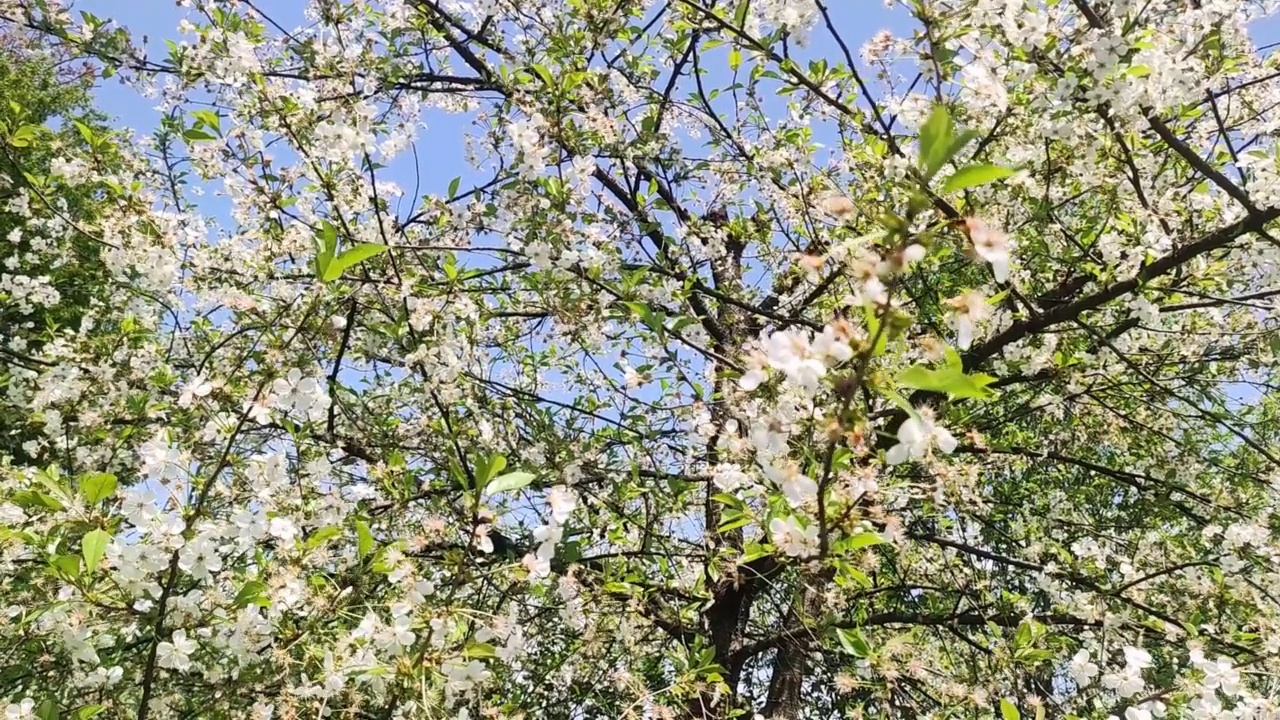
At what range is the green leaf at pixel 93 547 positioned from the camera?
4.83ft

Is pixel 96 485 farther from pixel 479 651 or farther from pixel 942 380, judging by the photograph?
pixel 942 380

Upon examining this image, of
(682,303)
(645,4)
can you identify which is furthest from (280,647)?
(645,4)

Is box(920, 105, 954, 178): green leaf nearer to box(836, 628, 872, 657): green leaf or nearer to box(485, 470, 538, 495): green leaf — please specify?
box(485, 470, 538, 495): green leaf

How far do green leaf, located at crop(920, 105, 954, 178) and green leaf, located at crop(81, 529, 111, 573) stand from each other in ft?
4.94

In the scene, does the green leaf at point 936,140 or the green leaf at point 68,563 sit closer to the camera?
the green leaf at point 936,140

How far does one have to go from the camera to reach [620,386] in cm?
379

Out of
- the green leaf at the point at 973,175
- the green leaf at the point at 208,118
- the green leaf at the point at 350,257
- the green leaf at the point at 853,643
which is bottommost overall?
the green leaf at the point at 853,643

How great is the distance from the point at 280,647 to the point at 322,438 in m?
1.14

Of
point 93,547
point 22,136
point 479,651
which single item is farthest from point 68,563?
point 22,136

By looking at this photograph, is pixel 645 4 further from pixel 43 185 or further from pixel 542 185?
pixel 43 185

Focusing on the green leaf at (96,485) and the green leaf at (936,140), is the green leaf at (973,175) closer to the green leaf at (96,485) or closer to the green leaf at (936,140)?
the green leaf at (936,140)

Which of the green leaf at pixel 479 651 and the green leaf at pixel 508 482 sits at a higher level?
the green leaf at pixel 508 482

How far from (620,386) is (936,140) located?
9.74ft

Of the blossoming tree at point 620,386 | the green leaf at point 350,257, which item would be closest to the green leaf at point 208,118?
the blossoming tree at point 620,386
